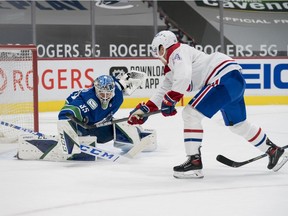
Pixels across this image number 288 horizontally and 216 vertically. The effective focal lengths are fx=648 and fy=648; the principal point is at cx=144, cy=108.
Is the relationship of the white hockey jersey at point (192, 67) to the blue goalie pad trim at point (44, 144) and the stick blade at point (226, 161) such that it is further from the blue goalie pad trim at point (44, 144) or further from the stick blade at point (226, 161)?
the blue goalie pad trim at point (44, 144)

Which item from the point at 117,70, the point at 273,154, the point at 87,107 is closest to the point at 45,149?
the point at 87,107

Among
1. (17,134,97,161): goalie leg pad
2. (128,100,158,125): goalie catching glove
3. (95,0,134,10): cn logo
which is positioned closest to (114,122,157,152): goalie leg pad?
(17,134,97,161): goalie leg pad

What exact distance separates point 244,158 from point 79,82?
4109 millimetres

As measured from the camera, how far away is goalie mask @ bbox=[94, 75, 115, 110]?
4.12m

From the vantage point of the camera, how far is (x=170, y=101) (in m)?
3.30

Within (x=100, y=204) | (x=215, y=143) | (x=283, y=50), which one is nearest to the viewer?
(x=100, y=204)

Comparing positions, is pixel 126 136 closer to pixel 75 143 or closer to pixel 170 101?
pixel 75 143

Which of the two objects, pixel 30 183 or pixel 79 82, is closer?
pixel 30 183

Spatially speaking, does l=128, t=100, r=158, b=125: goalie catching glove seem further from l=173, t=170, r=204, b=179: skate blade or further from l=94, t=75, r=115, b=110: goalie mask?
l=94, t=75, r=115, b=110: goalie mask

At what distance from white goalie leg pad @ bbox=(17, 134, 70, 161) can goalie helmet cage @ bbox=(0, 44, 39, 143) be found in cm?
90

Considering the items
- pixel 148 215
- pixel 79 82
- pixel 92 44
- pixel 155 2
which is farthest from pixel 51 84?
pixel 148 215

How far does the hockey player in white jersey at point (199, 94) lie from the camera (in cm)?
330

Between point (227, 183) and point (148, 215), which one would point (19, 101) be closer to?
point (227, 183)

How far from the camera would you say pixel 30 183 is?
10.7 feet
